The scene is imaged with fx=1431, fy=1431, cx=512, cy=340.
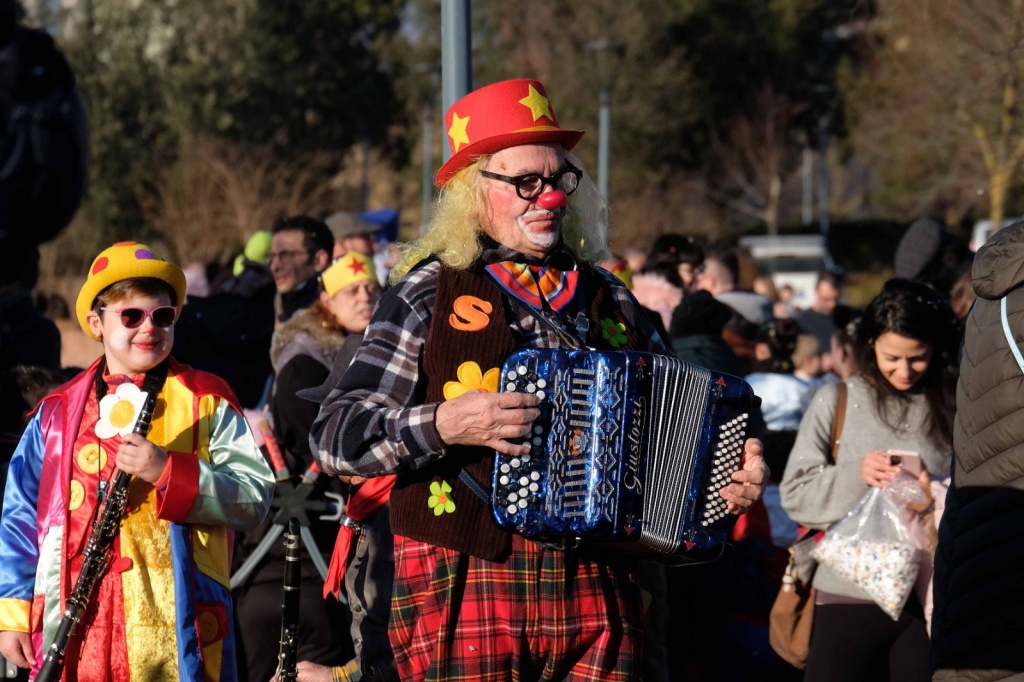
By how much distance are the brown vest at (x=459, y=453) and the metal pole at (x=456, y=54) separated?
213cm

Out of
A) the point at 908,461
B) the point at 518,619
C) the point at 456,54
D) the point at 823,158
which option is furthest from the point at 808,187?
the point at 518,619

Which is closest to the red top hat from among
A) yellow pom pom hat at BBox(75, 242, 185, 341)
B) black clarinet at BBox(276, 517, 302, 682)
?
yellow pom pom hat at BBox(75, 242, 185, 341)

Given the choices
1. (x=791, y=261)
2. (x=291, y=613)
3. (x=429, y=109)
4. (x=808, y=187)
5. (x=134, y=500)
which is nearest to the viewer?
(x=134, y=500)

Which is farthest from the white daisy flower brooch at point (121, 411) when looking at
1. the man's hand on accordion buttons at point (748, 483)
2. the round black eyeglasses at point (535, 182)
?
→ the man's hand on accordion buttons at point (748, 483)

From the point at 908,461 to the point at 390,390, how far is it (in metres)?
2.14

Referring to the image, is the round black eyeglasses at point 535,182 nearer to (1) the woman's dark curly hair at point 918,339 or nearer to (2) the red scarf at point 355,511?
(2) the red scarf at point 355,511

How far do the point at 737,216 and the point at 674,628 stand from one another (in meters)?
47.3

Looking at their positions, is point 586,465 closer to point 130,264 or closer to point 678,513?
point 678,513

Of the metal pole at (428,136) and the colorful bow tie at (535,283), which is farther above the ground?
the metal pole at (428,136)

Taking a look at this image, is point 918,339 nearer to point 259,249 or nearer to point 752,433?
point 752,433

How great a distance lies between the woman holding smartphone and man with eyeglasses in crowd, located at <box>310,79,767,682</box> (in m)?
1.47

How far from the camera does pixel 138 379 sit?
424 cm

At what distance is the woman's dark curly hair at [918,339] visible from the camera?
5129 mm

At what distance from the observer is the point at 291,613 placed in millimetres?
4508
